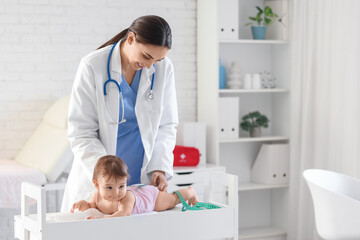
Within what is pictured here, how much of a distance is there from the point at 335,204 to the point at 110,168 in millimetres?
1632

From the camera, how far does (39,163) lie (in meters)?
3.41

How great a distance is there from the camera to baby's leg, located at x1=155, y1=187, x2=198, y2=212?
2088 mm

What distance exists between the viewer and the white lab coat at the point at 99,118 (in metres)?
2.12

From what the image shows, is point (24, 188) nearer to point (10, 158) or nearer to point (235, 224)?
point (235, 224)

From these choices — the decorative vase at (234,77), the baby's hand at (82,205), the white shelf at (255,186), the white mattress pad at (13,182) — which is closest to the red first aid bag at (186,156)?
the white shelf at (255,186)

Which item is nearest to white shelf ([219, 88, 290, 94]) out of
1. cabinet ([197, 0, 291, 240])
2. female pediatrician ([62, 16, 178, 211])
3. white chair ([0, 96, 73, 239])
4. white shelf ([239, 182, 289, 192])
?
cabinet ([197, 0, 291, 240])

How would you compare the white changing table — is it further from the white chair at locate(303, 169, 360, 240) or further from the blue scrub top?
the white chair at locate(303, 169, 360, 240)

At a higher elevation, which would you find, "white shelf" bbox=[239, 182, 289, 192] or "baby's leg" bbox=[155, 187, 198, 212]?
"baby's leg" bbox=[155, 187, 198, 212]

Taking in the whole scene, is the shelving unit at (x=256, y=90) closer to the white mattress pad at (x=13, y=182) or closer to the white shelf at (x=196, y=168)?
the white shelf at (x=196, y=168)

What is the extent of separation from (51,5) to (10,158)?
1084mm

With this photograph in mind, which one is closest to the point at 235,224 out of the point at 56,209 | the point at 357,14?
the point at 56,209

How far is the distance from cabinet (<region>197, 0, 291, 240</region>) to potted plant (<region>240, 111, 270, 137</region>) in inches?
3.1

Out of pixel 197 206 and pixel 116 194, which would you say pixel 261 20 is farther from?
pixel 116 194

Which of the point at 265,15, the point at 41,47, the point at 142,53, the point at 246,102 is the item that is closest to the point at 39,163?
the point at 41,47
